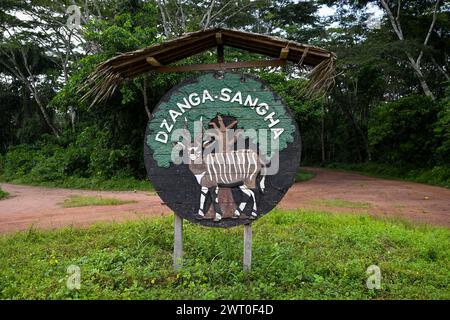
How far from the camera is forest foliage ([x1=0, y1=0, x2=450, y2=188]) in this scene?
14.9 metres

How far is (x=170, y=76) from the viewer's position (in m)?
13.5

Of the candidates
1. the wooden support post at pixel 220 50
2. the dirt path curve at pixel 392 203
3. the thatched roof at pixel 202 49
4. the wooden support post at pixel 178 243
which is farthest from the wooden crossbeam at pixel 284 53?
the dirt path curve at pixel 392 203

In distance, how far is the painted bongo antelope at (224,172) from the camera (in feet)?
13.1

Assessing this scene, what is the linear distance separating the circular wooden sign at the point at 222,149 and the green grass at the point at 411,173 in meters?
12.8

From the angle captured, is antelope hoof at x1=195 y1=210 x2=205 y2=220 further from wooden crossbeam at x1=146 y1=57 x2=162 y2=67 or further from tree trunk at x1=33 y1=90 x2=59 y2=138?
tree trunk at x1=33 y1=90 x2=59 y2=138

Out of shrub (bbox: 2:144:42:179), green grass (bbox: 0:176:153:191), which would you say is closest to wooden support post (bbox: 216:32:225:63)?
green grass (bbox: 0:176:153:191)

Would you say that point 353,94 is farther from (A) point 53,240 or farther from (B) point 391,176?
(A) point 53,240

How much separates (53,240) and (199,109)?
3.20 metres

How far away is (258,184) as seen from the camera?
3984 mm

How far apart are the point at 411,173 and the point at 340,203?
10366 mm

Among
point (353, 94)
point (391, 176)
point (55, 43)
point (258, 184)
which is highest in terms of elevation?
point (55, 43)

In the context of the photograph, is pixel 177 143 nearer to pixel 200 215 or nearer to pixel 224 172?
pixel 224 172

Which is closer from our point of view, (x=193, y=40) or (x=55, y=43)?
(x=193, y=40)

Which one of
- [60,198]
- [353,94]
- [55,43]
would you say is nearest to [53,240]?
[60,198]
